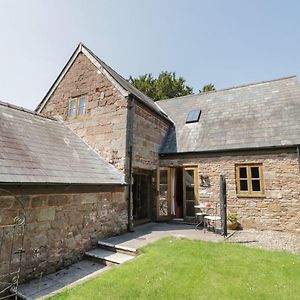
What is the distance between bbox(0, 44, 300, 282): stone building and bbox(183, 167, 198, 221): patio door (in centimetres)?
5

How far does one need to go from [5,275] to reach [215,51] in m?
11.7

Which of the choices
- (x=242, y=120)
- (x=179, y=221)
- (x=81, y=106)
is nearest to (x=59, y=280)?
(x=179, y=221)

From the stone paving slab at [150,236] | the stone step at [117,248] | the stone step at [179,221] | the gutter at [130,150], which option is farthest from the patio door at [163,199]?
the stone step at [117,248]

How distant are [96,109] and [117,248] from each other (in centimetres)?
652

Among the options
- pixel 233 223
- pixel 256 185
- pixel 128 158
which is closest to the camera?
pixel 128 158

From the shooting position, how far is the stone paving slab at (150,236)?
7.43 m

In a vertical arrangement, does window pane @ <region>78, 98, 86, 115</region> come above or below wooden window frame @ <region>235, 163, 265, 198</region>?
above

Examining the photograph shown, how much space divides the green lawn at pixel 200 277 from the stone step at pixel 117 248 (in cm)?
37

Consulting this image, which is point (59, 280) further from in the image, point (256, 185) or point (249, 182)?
point (256, 185)

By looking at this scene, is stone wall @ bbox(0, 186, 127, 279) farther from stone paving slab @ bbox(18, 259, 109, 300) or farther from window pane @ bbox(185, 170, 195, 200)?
window pane @ bbox(185, 170, 195, 200)

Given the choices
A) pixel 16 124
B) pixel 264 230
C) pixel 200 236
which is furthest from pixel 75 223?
pixel 264 230

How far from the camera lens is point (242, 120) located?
11750 millimetres

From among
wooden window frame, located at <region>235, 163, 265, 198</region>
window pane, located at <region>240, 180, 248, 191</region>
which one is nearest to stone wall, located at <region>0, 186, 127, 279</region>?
wooden window frame, located at <region>235, 163, 265, 198</region>

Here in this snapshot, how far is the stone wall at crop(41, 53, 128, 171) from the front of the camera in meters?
9.92
